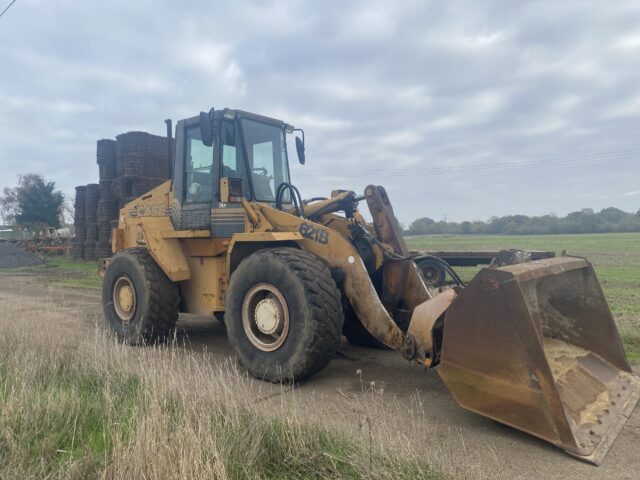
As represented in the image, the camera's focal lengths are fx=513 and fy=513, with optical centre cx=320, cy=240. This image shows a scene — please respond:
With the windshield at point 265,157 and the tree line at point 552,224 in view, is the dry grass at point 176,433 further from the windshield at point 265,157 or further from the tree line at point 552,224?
the tree line at point 552,224

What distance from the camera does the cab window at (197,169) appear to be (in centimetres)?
628

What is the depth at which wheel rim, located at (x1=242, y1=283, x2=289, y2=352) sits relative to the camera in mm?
4828

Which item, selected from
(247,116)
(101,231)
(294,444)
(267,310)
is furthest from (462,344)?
(101,231)

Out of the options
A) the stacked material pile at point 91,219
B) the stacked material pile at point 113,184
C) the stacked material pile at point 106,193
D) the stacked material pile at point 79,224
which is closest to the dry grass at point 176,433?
the stacked material pile at point 113,184

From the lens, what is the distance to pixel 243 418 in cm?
348

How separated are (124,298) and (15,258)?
693 inches

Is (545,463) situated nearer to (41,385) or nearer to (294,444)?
(294,444)

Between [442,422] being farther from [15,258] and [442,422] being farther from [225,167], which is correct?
[15,258]

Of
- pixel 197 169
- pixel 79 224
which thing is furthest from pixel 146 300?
pixel 79 224

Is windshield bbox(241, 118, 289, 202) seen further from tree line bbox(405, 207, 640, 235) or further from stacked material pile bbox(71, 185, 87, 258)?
tree line bbox(405, 207, 640, 235)

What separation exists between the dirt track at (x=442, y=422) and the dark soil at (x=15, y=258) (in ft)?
56.3

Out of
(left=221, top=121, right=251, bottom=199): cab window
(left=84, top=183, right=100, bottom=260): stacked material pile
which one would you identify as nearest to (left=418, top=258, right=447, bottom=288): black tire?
(left=221, top=121, right=251, bottom=199): cab window

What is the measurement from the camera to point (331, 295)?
15.1 feet

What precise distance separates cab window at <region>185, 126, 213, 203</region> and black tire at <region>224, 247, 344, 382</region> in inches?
65.6
